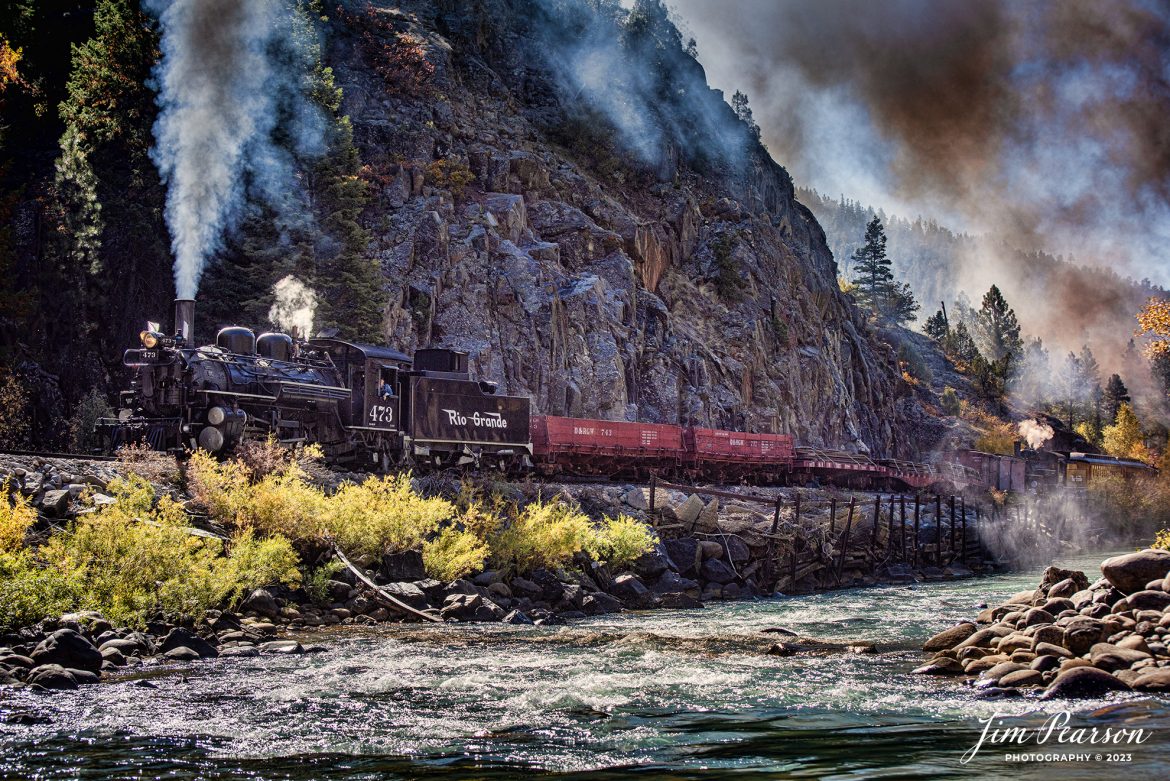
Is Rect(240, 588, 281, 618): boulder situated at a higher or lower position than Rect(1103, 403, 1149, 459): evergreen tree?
lower

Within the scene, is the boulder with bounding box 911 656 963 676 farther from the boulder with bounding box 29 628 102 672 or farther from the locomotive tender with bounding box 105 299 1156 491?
the locomotive tender with bounding box 105 299 1156 491

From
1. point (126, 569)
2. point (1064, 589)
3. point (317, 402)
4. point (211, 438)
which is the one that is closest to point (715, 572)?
point (317, 402)

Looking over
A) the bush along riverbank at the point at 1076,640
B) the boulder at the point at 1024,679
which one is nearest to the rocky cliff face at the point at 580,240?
the bush along riverbank at the point at 1076,640

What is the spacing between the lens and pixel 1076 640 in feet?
47.2

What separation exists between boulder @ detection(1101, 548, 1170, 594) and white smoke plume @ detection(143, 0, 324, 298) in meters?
31.7

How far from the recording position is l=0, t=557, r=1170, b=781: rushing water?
29.3 feet

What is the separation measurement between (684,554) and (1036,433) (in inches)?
2460

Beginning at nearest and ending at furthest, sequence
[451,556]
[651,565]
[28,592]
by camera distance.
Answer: [28,592], [451,556], [651,565]

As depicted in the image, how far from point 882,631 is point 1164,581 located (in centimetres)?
619

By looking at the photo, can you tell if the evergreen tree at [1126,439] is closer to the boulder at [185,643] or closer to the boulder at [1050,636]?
the boulder at [1050,636]

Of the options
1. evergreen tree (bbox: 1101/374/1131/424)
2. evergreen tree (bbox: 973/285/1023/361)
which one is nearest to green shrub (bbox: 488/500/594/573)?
evergreen tree (bbox: 1101/374/1131/424)

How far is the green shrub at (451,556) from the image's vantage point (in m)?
23.1

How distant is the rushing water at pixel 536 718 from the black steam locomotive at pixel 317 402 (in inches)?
407

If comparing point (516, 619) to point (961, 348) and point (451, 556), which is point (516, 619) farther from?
point (961, 348)
